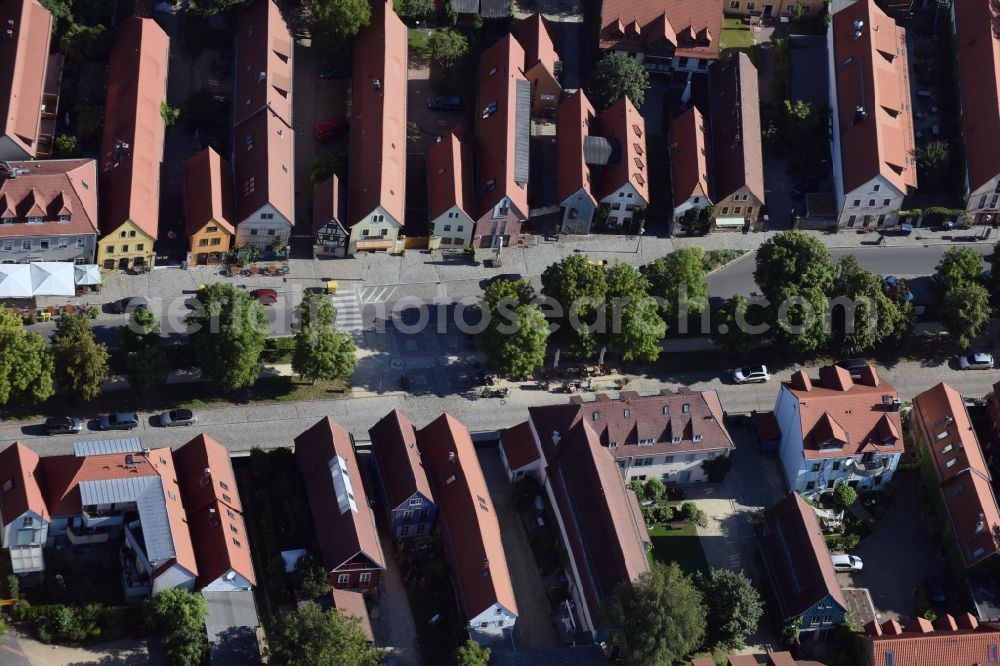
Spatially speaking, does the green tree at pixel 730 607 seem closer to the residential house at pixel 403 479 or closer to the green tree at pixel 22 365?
the residential house at pixel 403 479

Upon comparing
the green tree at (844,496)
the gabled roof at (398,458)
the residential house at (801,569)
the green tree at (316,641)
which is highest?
the gabled roof at (398,458)

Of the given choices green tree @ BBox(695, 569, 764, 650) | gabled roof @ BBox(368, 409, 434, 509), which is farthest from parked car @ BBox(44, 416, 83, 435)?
green tree @ BBox(695, 569, 764, 650)

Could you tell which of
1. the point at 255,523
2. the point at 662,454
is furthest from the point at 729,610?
the point at 255,523

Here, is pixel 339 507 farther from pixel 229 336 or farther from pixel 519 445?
pixel 229 336

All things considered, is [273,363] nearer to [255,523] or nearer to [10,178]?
[255,523]

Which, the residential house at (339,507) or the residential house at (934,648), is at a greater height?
the residential house at (339,507)

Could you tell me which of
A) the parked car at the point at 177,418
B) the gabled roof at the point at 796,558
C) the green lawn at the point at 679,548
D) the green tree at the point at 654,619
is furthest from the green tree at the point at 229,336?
the gabled roof at the point at 796,558

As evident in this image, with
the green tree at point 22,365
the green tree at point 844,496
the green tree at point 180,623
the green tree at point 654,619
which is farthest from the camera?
the green tree at point 844,496
